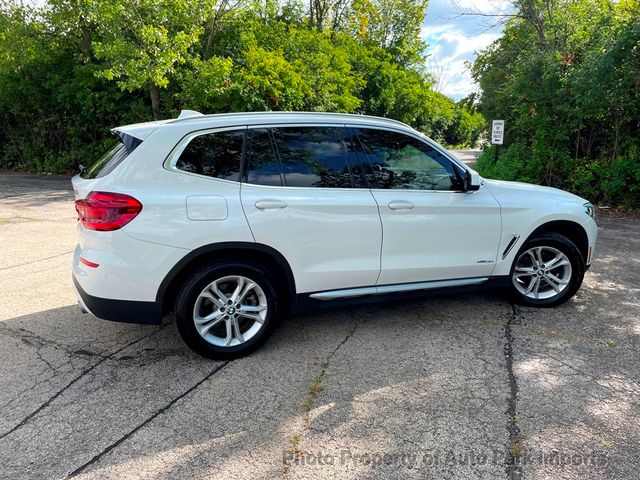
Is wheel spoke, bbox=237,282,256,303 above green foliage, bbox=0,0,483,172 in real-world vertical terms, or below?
below

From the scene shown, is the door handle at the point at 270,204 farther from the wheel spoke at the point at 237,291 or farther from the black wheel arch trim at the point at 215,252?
the wheel spoke at the point at 237,291

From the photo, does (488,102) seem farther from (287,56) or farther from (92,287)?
(92,287)

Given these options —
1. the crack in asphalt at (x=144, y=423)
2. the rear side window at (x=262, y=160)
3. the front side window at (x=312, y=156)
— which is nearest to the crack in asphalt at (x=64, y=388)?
the crack in asphalt at (x=144, y=423)

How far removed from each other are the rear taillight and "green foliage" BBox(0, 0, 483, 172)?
378 inches

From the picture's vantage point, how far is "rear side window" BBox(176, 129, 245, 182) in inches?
131

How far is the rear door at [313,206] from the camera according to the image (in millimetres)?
3408

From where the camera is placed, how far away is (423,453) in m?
2.49

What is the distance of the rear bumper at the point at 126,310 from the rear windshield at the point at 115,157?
90cm

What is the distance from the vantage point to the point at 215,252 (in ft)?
11.0

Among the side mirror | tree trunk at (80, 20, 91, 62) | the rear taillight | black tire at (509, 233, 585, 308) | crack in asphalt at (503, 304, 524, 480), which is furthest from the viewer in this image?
tree trunk at (80, 20, 91, 62)

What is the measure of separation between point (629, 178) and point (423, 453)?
9.70m

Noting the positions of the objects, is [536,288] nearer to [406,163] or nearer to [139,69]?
[406,163]

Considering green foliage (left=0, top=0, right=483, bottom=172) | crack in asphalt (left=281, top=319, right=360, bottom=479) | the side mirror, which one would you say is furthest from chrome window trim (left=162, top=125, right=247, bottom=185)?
green foliage (left=0, top=0, right=483, bottom=172)

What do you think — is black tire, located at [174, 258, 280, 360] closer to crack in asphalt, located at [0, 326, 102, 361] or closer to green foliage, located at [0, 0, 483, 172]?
crack in asphalt, located at [0, 326, 102, 361]
